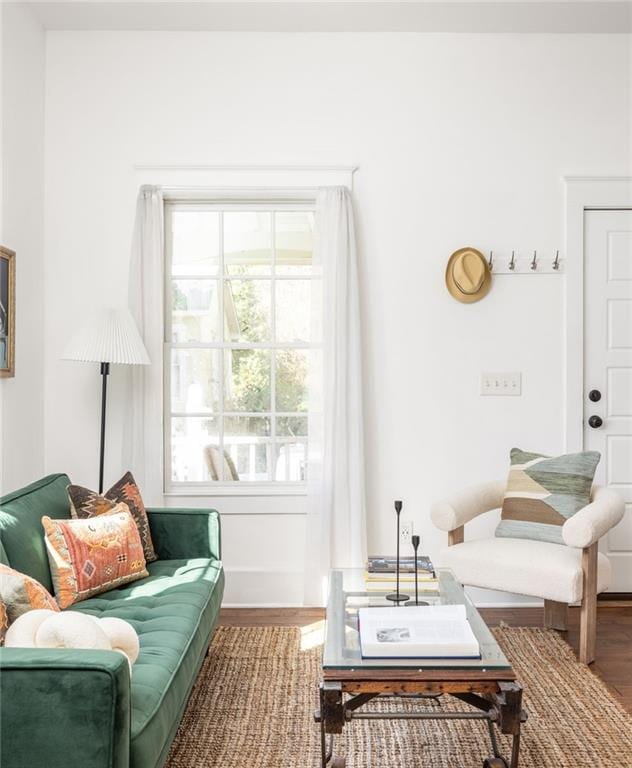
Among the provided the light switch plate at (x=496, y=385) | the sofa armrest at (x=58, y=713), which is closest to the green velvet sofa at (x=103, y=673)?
the sofa armrest at (x=58, y=713)

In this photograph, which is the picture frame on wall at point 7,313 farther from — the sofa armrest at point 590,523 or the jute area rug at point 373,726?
the sofa armrest at point 590,523

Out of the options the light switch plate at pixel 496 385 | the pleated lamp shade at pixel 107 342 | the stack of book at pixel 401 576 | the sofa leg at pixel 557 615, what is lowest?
the sofa leg at pixel 557 615

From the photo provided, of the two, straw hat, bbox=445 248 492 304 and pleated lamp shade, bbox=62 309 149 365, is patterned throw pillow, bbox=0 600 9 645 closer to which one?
pleated lamp shade, bbox=62 309 149 365

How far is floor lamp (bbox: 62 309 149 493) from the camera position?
351cm

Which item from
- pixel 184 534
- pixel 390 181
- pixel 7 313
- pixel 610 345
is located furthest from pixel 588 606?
pixel 7 313

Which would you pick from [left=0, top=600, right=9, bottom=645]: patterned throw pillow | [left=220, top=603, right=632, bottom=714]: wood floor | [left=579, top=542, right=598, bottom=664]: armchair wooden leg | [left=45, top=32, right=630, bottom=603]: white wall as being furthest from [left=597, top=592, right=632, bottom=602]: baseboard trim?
[left=0, top=600, right=9, bottom=645]: patterned throw pillow

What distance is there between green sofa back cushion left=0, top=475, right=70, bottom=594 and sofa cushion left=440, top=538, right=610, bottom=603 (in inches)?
65.8

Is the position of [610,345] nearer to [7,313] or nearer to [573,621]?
[573,621]

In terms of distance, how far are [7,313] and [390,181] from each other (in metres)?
2.06

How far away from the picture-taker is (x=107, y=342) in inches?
139

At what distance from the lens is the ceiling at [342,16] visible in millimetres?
3699

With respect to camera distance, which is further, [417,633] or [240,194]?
[240,194]

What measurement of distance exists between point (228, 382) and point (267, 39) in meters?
1.85

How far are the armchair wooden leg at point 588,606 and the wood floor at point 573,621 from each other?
68 millimetres
